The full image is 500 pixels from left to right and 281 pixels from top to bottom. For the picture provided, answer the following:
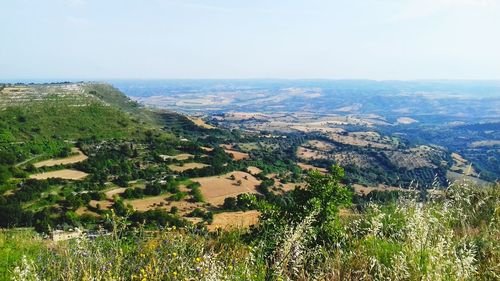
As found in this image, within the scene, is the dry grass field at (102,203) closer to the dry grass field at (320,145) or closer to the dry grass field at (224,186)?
the dry grass field at (224,186)

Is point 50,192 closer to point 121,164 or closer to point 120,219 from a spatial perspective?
point 121,164

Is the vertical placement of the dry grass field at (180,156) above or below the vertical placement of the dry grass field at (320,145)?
above

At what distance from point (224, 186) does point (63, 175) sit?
26941 mm

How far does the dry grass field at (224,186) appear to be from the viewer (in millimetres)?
71062

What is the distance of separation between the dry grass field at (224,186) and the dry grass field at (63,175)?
19.6 meters

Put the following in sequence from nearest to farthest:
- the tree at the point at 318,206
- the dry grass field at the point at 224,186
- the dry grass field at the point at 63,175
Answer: the tree at the point at 318,206 → the dry grass field at the point at 63,175 → the dry grass field at the point at 224,186

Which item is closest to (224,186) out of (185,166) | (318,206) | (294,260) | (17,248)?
(185,166)

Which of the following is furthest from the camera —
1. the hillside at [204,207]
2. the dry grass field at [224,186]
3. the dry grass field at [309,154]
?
the dry grass field at [309,154]

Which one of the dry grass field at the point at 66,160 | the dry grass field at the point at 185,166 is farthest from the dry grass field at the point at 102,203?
the dry grass field at the point at 185,166

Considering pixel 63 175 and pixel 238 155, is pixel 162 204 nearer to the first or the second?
pixel 63 175

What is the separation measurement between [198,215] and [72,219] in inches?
631

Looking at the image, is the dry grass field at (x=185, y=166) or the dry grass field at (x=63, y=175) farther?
the dry grass field at (x=185, y=166)

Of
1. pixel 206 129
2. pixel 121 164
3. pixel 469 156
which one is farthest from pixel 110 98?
pixel 469 156

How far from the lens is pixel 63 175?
71.7 m
